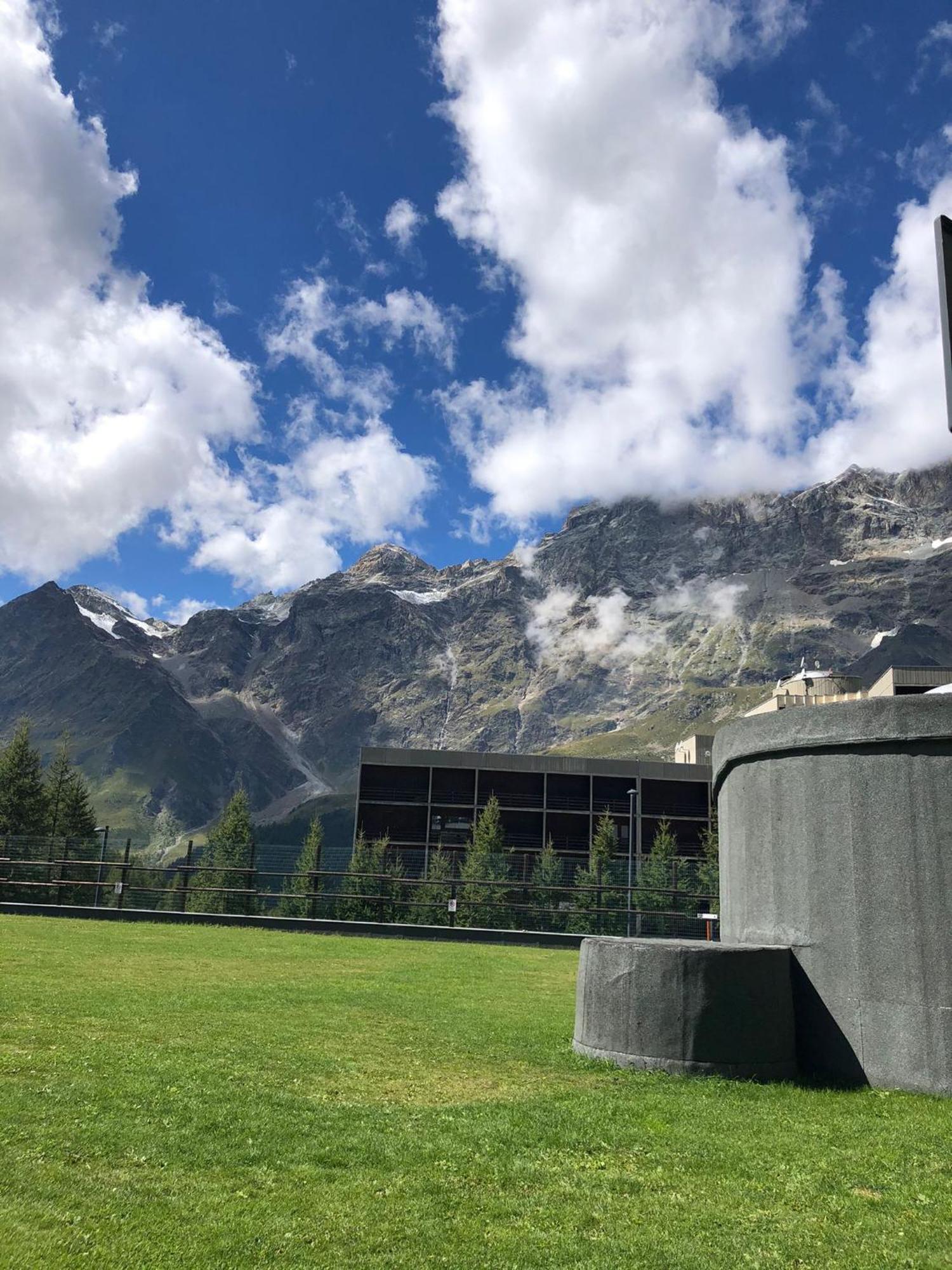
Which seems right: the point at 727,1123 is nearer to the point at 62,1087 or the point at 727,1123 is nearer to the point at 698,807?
the point at 62,1087

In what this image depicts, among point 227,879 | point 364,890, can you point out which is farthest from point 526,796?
point 227,879

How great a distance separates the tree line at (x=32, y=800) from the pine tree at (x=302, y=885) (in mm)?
32600

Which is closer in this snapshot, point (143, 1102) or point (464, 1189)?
point (464, 1189)

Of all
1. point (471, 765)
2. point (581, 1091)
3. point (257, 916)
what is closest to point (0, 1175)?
point (581, 1091)

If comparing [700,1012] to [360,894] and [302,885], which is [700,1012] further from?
[302,885]

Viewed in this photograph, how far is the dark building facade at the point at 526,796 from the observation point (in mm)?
88188

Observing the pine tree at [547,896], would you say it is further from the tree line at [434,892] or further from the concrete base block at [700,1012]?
the concrete base block at [700,1012]

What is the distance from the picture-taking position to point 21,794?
68.9 meters

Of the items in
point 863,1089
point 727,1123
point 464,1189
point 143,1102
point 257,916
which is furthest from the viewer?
point 257,916

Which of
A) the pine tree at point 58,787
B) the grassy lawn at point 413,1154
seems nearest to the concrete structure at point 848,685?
the pine tree at point 58,787

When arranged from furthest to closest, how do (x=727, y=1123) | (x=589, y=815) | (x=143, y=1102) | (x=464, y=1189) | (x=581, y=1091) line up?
(x=589, y=815) → (x=581, y=1091) → (x=727, y=1123) → (x=143, y=1102) → (x=464, y=1189)

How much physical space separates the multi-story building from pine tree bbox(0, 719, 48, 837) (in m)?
28.1

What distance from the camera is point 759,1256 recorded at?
19.8 feet

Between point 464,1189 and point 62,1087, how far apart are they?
158 inches
